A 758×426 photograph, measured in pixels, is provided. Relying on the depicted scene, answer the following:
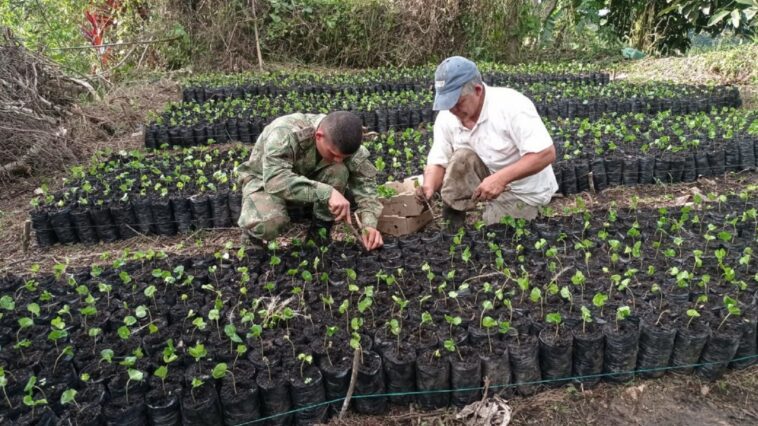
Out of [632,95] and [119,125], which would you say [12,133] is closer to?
[119,125]

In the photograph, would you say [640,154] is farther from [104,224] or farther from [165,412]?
[104,224]

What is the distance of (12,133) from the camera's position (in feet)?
19.3

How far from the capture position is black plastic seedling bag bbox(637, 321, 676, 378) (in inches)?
98.9

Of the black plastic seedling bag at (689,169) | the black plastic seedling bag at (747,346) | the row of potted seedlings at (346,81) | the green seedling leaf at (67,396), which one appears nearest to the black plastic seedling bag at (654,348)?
the black plastic seedling bag at (747,346)

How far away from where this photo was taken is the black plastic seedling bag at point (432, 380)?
2402 mm

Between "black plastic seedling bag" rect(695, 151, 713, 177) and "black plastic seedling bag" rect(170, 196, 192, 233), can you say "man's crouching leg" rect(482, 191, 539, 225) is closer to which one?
"black plastic seedling bag" rect(695, 151, 713, 177)

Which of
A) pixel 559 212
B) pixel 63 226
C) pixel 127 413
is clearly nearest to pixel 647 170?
pixel 559 212

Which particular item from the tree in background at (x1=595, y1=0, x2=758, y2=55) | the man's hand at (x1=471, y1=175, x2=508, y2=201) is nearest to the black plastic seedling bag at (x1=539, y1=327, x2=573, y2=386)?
the man's hand at (x1=471, y1=175, x2=508, y2=201)

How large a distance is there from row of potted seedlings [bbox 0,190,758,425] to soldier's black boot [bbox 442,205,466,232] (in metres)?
0.47

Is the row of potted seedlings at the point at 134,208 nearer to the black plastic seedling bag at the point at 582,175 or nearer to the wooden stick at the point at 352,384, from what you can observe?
the wooden stick at the point at 352,384

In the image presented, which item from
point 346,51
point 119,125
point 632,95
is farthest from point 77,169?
point 346,51

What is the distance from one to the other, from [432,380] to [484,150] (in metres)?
1.85

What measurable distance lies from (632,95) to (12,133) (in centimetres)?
807

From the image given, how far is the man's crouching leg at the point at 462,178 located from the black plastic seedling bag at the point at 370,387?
1653mm
